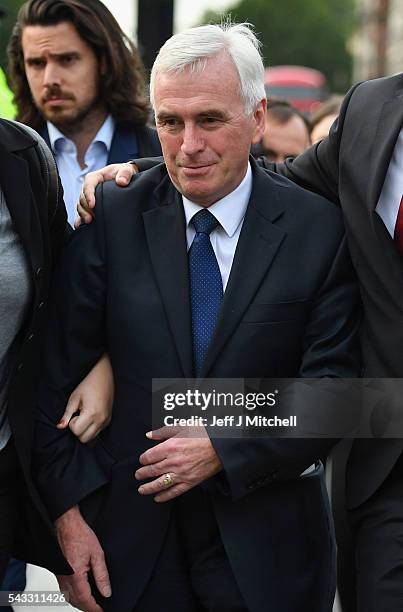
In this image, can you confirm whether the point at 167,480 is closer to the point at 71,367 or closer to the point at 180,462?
the point at 180,462

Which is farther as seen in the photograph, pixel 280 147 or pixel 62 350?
pixel 280 147

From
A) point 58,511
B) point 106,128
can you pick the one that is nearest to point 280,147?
point 106,128

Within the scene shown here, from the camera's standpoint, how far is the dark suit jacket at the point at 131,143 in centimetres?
578

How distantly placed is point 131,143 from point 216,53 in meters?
2.09

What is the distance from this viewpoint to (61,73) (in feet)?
18.9

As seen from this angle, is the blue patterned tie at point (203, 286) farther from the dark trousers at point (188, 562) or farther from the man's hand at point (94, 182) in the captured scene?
the dark trousers at point (188, 562)

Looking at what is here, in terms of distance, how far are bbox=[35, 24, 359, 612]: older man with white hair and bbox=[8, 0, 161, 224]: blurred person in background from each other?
1.84 m

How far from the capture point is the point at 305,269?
12.7 ft

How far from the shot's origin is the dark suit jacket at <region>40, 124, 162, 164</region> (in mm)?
5777

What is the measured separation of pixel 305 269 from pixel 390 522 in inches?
33.0

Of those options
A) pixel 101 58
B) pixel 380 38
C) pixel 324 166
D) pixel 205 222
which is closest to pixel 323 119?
pixel 101 58

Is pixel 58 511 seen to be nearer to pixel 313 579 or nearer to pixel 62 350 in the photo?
pixel 62 350

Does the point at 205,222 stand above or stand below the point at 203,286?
above

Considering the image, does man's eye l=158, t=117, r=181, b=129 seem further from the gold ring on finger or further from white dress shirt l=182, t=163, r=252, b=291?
the gold ring on finger
